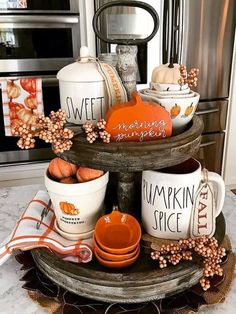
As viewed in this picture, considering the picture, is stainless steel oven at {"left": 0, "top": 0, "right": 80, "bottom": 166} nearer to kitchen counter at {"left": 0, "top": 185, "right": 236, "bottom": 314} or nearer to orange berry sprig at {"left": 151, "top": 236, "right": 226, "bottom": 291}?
kitchen counter at {"left": 0, "top": 185, "right": 236, "bottom": 314}

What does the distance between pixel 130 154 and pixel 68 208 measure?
0.54ft

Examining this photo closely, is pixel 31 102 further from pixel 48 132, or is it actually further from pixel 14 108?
pixel 48 132

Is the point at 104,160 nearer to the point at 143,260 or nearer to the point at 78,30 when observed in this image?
the point at 143,260

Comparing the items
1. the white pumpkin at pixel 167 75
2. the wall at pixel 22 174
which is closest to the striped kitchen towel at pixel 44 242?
the white pumpkin at pixel 167 75

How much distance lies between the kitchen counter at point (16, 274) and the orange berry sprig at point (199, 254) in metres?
0.05

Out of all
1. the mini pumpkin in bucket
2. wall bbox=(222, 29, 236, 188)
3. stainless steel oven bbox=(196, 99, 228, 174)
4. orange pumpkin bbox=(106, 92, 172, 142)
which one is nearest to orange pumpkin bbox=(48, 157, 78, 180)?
the mini pumpkin in bucket

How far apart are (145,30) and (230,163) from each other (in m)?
1.16

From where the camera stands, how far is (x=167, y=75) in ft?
2.04

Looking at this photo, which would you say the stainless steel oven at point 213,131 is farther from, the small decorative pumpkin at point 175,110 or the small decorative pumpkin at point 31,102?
the small decorative pumpkin at point 175,110

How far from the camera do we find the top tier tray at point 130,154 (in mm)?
547

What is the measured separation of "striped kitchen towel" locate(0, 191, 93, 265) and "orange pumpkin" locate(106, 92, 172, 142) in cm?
21

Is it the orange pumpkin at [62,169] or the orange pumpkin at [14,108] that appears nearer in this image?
the orange pumpkin at [62,169]

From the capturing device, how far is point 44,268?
61 cm

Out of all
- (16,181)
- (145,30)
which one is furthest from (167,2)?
(16,181)
